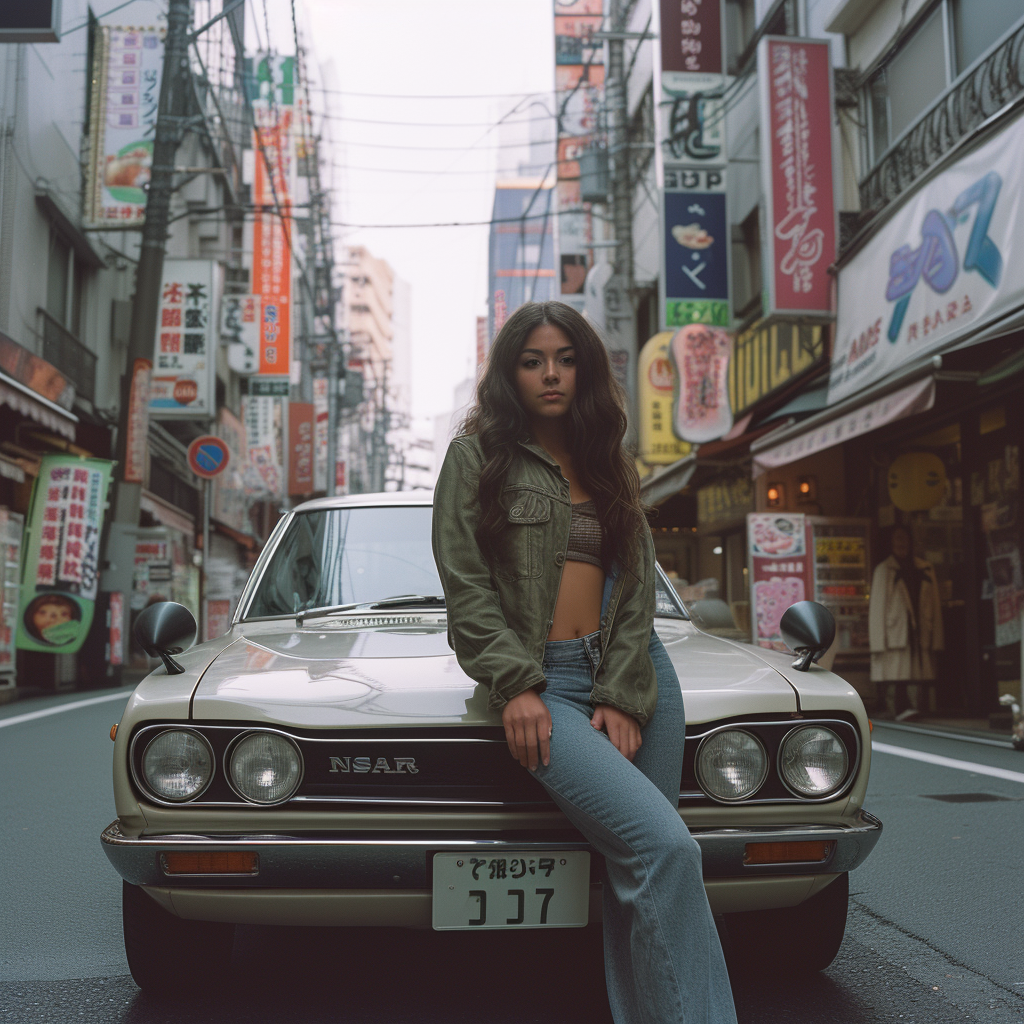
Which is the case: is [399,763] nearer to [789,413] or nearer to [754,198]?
[789,413]

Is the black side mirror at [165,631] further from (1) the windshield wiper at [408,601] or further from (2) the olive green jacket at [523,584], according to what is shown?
(2) the olive green jacket at [523,584]

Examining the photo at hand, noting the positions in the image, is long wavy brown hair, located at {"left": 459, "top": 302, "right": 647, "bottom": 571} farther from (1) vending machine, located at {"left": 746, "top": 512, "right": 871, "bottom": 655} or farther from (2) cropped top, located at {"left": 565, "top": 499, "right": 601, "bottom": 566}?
(1) vending machine, located at {"left": 746, "top": 512, "right": 871, "bottom": 655}

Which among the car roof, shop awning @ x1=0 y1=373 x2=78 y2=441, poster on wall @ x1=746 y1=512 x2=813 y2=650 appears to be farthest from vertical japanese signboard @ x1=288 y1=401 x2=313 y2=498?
the car roof

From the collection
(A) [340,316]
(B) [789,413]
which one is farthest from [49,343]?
(A) [340,316]

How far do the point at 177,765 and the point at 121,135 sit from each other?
13.7 m

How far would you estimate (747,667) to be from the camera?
107 inches

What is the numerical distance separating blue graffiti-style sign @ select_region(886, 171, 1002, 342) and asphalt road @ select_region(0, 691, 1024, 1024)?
16.5ft

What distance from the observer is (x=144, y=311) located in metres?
13.5

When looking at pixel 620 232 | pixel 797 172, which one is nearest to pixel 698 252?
pixel 620 232

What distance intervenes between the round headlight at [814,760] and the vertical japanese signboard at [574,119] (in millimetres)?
24751

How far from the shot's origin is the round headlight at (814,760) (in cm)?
239

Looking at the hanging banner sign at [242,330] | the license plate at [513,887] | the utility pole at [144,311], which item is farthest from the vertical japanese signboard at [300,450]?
the license plate at [513,887]

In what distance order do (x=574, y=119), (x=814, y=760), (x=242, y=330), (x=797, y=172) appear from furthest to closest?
(x=574, y=119) < (x=242, y=330) < (x=797, y=172) < (x=814, y=760)

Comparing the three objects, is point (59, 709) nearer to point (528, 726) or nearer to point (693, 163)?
point (528, 726)
